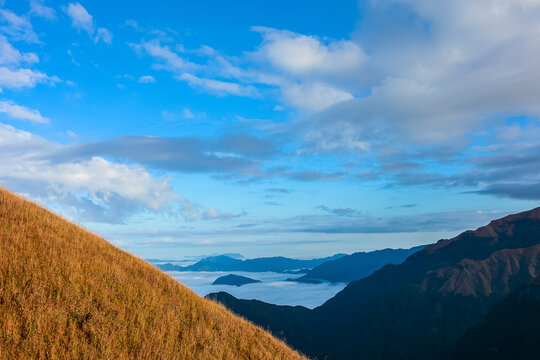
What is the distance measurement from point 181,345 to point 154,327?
1215mm

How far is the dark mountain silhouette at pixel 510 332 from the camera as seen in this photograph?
497ft

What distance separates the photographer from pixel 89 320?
39.6 ft

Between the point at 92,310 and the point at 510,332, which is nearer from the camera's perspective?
the point at 92,310

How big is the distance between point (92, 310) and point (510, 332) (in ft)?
663

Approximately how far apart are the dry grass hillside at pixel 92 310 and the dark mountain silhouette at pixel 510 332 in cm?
17223

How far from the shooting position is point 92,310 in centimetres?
1268

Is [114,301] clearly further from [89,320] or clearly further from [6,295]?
[6,295]

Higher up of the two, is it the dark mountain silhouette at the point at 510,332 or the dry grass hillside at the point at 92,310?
the dry grass hillside at the point at 92,310

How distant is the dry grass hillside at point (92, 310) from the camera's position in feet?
35.7

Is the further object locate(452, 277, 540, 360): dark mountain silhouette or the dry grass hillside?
locate(452, 277, 540, 360): dark mountain silhouette

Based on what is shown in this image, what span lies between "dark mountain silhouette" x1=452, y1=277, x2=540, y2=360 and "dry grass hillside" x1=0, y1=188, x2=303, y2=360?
172227 millimetres

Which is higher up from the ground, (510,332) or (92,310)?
(92,310)

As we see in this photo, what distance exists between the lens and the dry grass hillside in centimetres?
1089

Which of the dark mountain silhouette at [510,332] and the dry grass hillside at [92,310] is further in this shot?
the dark mountain silhouette at [510,332]
